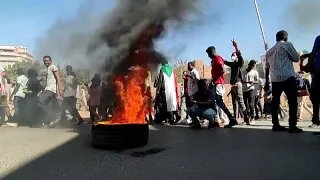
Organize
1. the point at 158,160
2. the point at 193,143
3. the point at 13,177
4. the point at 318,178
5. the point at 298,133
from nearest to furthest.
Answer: the point at 318,178 → the point at 13,177 → the point at 158,160 → the point at 193,143 → the point at 298,133

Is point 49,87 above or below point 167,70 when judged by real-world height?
below

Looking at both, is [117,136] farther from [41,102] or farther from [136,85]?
[41,102]

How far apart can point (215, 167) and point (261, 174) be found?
0.57m

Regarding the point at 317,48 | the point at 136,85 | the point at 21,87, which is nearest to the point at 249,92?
the point at 317,48

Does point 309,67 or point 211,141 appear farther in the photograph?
point 309,67

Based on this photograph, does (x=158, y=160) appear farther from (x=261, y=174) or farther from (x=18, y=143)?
(x=18, y=143)

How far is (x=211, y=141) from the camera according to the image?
5785 millimetres

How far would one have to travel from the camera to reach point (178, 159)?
14.8 feet

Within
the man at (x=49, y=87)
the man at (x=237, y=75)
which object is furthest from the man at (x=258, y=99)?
the man at (x=49, y=87)

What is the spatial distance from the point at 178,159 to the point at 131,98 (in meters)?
1.81

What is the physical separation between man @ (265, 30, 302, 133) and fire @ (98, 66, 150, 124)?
8.67ft

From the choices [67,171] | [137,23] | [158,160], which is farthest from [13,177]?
[137,23]

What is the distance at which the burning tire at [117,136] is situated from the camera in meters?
5.04

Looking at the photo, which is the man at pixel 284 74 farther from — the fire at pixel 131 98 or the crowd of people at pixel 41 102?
the crowd of people at pixel 41 102
